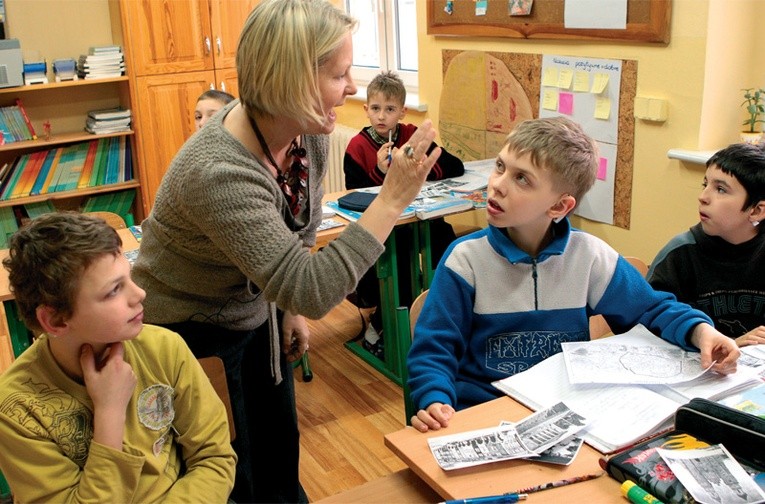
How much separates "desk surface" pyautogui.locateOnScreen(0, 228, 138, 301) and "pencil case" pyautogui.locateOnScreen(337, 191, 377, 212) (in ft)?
2.73

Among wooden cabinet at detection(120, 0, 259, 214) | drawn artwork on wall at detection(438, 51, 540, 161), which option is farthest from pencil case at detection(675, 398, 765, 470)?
wooden cabinet at detection(120, 0, 259, 214)

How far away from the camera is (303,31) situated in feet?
4.16

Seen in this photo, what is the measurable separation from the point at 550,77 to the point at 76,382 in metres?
2.52

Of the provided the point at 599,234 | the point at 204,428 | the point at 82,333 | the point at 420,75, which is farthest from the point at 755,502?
the point at 420,75

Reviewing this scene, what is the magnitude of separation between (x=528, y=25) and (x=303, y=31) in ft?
7.36

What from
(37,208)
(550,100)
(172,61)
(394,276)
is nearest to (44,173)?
(37,208)

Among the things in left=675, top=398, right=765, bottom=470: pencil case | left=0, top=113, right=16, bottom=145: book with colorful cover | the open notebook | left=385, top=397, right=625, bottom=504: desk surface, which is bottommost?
left=385, top=397, right=625, bottom=504: desk surface

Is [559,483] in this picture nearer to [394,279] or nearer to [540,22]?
[394,279]

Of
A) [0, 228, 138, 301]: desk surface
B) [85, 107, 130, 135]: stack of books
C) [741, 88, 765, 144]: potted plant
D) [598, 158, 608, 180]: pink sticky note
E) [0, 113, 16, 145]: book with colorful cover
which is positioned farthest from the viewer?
[85, 107, 130, 135]: stack of books

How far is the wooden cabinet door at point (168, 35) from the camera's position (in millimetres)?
4344

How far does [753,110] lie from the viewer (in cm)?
263

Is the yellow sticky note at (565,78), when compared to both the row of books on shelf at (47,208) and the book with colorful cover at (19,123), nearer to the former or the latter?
the row of books on shelf at (47,208)

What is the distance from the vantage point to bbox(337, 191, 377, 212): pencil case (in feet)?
10.2

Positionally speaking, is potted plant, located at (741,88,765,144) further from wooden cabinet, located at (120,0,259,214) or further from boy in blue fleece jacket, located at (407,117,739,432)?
wooden cabinet, located at (120,0,259,214)
